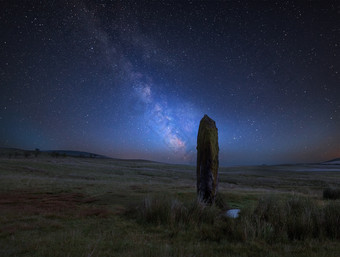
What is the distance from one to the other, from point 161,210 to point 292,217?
14.7 feet

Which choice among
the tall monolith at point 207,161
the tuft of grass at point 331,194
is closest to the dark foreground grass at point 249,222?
the tall monolith at point 207,161

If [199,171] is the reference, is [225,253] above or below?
below

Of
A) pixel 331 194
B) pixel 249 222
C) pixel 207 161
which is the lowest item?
pixel 331 194

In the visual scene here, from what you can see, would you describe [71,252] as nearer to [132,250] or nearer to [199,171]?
[132,250]

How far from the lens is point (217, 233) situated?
6535 mm

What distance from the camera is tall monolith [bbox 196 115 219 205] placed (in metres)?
11.6

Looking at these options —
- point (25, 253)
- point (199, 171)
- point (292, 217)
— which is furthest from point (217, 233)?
point (199, 171)

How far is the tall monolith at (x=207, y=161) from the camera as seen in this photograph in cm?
1161

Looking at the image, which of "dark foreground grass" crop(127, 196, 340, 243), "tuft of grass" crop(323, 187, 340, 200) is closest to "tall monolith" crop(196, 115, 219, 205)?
"dark foreground grass" crop(127, 196, 340, 243)

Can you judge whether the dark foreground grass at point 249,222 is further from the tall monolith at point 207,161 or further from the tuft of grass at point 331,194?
the tuft of grass at point 331,194

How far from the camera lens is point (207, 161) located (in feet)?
39.9

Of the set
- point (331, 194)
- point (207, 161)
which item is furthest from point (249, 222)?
point (331, 194)

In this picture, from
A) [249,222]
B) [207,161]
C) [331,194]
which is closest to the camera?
[249,222]

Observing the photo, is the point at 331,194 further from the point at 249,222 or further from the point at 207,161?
the point at 249,222
